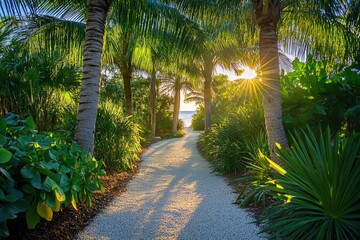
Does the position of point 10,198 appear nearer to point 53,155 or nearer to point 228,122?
point 53,155

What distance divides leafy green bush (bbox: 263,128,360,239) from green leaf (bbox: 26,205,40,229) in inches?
93.6

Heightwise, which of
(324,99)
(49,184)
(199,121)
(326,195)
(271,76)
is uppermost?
(271,76)

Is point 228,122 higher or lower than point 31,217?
higher

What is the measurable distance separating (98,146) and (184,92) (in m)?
19.4

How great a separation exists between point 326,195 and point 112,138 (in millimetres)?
5912

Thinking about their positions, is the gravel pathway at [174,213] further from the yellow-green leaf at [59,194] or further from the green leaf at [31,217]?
the yellow-green leaf at [59,194]

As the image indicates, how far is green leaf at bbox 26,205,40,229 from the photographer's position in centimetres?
229

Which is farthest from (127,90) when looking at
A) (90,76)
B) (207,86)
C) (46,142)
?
(46,142)

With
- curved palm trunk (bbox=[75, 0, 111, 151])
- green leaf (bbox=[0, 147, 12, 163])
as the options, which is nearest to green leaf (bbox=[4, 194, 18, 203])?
green leaf (bbox=[0, 147, 12, 163])

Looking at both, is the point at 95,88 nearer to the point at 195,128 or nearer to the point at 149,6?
the point at 149,6

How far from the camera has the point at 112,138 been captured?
7512 mm

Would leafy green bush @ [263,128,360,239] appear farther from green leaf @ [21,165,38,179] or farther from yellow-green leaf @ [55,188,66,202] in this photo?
green leaf @ [21,165,38,179]

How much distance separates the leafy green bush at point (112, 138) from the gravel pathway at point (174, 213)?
0.89m

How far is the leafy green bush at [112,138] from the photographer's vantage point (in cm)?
726
